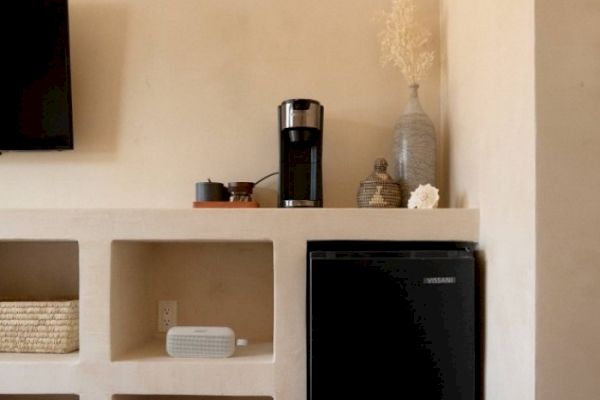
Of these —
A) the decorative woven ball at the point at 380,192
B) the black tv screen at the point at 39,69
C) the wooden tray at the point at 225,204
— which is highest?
the black tv screen at the point at 39,69

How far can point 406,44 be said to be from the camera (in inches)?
68.5

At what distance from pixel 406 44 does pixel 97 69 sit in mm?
1216

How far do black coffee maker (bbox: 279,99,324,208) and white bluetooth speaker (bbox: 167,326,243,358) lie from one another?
19.5 inches

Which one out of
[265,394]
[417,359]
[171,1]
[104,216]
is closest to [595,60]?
[417,359]

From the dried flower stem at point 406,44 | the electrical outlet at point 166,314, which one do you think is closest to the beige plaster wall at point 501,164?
the dried flower stem at point 406,44

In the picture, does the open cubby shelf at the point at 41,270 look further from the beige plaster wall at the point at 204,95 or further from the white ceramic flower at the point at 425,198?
the white ceramic flower at the point at 425,198

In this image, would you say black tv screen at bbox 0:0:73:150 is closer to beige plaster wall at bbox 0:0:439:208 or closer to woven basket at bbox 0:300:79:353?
beige plaster wall at bbox 0:0:439:208

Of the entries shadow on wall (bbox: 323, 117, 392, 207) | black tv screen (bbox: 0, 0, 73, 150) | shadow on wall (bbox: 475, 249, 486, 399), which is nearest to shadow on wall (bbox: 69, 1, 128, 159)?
black tv screen (bbox: 0, 0, 73, 150)

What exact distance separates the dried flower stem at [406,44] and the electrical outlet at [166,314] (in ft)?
4.10

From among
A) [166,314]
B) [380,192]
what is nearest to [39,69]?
[166,314]

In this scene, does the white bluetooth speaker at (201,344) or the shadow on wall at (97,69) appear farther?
the shadow on wall at (97,69)

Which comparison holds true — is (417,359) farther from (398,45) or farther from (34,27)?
(34,27)

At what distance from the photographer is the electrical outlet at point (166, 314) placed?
191cm

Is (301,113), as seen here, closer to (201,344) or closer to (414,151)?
(414,151)
